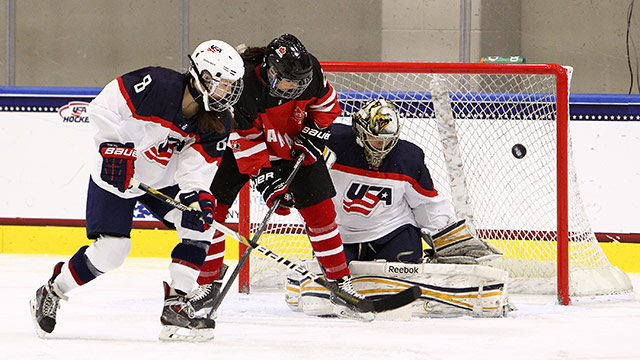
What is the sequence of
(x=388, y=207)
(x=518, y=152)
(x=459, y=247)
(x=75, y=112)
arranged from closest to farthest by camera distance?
1. (x=459, y=247)
2. (x=388, y=207)
3. (x=518, y=152)
4. (x=75, y=112)

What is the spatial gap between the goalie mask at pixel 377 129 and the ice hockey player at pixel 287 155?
0.49 ft

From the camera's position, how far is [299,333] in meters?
3.01

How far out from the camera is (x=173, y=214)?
2.80 m

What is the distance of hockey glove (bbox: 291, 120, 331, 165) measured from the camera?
3.38m

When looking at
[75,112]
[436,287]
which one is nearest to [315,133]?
[436,287]

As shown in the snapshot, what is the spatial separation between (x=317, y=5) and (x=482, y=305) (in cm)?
312

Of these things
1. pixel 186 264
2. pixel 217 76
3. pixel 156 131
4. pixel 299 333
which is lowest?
pixel 299 333

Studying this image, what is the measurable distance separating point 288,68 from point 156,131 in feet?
1.88

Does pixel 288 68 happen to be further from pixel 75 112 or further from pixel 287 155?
pixel 75 112

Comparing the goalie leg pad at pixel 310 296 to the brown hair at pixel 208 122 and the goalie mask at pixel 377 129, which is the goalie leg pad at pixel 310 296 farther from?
the brown hair at pixel 208 122

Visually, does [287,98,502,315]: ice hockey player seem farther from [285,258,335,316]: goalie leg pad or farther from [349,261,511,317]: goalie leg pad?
[349,261,511,317]: goalie leg pad

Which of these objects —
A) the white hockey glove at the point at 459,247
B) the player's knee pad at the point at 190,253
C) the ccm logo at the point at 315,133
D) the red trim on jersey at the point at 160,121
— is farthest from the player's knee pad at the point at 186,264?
the white hockey glove at the point at 459,247

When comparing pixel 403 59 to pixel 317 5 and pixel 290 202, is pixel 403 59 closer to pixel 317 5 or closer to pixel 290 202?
pixel 317 5

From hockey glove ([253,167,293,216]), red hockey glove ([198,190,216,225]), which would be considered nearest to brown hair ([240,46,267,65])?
hockey glove ([253,167,293,216])
